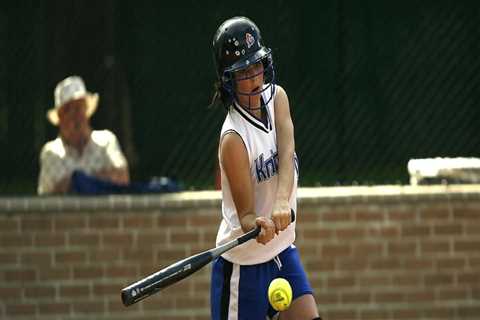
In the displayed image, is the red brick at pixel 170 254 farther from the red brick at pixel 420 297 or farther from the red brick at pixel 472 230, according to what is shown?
the red brick at pixel 472 230

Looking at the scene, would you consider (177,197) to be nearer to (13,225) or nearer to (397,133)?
(13,225)

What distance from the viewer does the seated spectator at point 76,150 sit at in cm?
877

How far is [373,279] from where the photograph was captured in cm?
869

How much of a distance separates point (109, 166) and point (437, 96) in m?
2.42

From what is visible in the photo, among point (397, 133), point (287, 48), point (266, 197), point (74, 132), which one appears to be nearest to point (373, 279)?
point (397, 133)

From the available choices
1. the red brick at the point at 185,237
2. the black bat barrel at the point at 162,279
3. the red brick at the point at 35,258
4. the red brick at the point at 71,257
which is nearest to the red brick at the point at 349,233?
the red brick at the point at 185,237

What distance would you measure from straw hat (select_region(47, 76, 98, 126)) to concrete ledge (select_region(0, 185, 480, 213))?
24.1 inches

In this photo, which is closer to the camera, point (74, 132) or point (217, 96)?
point (217, 96)

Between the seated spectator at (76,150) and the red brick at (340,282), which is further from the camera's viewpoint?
the seated spectator at (76,150)

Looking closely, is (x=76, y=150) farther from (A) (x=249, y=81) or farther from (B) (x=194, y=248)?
(A) (x=249, y=81)

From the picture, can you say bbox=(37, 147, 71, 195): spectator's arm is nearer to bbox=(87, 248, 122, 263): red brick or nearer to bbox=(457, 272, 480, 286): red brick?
bbox=(87, 248, 122, 263): red brick

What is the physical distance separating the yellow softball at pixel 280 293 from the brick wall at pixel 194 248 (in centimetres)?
276

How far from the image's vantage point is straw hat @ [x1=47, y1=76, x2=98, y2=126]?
880cm

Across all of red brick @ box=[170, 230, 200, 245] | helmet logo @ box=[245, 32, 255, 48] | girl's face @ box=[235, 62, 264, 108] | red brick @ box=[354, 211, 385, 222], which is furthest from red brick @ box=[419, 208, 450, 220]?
helmet logo @ box=[245, 32, 255, 48]
